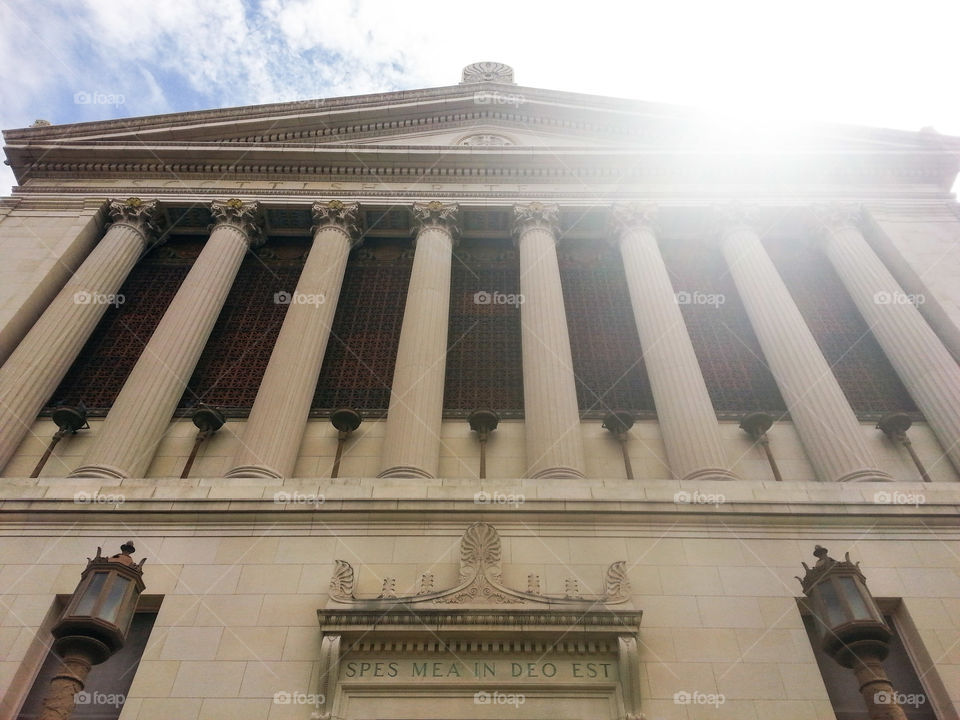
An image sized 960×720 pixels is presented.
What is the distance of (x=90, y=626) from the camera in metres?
8.37

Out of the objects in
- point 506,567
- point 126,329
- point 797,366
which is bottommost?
point 506,567

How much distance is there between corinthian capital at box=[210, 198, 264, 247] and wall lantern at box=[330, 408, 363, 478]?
26.7 feet

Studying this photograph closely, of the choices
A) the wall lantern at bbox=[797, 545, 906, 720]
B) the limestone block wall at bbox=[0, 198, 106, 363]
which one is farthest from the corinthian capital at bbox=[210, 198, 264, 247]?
the wall lantern at bbox=[797, 545, 906, 720]

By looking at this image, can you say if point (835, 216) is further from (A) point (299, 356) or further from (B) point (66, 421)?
(B) point (66, 421)

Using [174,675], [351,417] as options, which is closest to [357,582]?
[174,675]

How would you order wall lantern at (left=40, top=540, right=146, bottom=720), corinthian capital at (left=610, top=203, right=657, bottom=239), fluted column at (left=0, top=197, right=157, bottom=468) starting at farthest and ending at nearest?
corinthian capital at (left=610, top=203, right=657, bottom=239) < fluted column at (left=0, top=197, right=157, bottom=468) < wall lantern at (left=40, top=540, right=146, bottom=720)

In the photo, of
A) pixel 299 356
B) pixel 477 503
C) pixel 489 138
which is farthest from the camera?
pixel 489 138

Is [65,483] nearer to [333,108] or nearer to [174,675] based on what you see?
[174,675]

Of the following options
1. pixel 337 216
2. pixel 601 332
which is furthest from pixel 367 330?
pixel 601 332

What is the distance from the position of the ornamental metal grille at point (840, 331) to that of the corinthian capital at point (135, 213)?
60.7 ft

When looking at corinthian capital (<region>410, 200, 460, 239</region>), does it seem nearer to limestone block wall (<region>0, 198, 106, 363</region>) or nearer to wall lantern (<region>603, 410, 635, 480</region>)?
wall lantern (<region>603, 410, 635, 480</region>)

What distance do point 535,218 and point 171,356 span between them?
10657mm

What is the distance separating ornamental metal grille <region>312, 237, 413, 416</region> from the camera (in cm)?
1736

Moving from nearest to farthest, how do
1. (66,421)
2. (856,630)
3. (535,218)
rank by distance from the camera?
(856,630)
(66,421)
(535,218)
